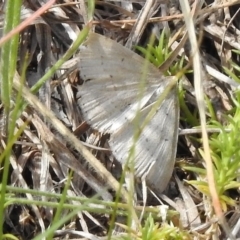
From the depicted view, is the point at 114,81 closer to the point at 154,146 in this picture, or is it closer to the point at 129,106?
the point at 129,106

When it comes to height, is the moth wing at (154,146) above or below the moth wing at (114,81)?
below

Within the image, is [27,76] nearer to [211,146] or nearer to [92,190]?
[92,190]

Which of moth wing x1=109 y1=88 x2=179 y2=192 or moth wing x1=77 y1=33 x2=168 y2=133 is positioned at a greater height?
moth wing x1=77 y1=33 x2=168 y2=133

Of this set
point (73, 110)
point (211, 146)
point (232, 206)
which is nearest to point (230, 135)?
point (211, 146)

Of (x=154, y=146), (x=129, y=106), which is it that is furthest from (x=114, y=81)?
(x=154, y=146)
